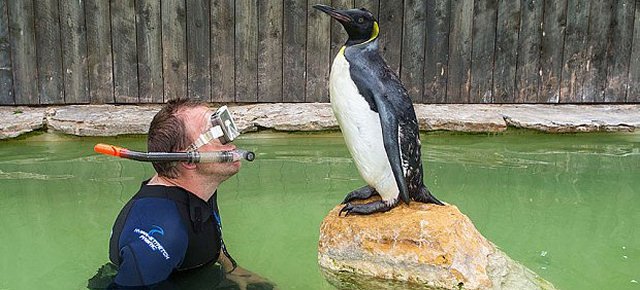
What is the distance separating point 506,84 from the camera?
19.4 feet

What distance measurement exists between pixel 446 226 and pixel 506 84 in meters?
3.57

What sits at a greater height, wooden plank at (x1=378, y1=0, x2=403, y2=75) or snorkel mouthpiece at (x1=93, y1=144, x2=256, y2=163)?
wooden plank at (x1=378, y1=0, x2=403, y2=75)

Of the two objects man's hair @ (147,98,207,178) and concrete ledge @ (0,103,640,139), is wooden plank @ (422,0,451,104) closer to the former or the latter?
concrete ledge @ (0,103,640,139)

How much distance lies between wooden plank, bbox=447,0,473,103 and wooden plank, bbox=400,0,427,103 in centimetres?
25

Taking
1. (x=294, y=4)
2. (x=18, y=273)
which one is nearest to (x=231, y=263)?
(x=18, y=273)

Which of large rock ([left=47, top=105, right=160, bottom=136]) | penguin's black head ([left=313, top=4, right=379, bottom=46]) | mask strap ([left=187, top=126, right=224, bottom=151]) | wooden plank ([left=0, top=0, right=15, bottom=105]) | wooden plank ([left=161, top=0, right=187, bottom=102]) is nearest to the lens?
mask strap ([left=187, top=126, right=224, bottom=151])

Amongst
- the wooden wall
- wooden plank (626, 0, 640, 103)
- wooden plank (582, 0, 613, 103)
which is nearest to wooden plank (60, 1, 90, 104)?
the wooden wall

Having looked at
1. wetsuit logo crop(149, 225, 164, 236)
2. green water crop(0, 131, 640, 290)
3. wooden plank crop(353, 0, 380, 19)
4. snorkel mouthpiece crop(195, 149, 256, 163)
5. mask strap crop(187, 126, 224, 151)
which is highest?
wooden plank crop(353, 0, 380, 19)

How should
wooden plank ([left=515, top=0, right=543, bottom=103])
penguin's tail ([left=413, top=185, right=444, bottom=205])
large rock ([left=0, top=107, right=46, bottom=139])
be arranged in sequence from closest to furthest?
penguin's tail ([left=413, top=185, right=444, bottom=205])
large rock ([left=0, top=107, right=46, bottom=139])
wooden plank ([left=515, top=0, right=543, bottom=103])

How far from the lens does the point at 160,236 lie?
2.04m

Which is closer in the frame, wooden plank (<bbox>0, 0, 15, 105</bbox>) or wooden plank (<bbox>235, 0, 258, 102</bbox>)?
wooden plank (<bbox>0, 0, 15, 105</bbox>)

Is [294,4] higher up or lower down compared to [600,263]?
higher up

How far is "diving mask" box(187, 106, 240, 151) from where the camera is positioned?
2.26m

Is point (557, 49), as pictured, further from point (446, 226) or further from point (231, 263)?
point (231, 263)
